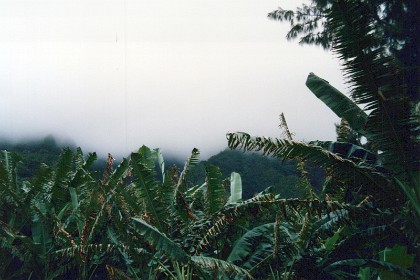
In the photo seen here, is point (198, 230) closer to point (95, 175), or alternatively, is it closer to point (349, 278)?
point (349, 278)

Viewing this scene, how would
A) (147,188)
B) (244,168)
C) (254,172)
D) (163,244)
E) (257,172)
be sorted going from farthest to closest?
1. (244,168)
2. (254,172)
3. (257,172)
4. (147,188)
5. (163,244)

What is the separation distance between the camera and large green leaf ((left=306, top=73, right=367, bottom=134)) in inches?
255

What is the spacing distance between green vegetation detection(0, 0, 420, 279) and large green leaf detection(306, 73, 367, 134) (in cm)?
1

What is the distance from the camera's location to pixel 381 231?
6.80 m

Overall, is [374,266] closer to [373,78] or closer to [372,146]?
[372,146]

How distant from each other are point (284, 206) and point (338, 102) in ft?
5.28

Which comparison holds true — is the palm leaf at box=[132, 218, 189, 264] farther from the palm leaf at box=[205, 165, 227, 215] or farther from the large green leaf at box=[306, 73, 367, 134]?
the large green leaf at box=[306, 73, 367, 134]

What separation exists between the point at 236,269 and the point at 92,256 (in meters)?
4.57

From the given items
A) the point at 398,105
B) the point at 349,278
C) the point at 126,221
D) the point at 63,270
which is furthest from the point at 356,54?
the point at 63,270

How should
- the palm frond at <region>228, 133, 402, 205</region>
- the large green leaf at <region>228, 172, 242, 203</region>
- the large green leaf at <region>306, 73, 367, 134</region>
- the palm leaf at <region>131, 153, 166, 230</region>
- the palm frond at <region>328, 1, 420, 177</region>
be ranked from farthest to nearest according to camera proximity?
the large green leaf at <region>228, 172, 242, 203</region> → the palm leaf at <region>131, 153, 166, 230</region> → the large green leaf at <region>306, 73, 367, 134</region> → the palm frond at <region>228, 133, 402, 205</region> → the palm frond at <region>328, 1, 420, 177</region>

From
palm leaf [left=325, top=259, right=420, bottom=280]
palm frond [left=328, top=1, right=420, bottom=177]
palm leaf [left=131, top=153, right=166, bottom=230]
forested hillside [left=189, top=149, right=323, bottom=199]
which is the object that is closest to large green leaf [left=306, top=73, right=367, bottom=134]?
palm frond [left=328, top=1, right=420, bottom=177]

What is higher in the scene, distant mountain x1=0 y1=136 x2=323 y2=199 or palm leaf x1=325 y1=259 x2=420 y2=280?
palm leaf x1=325 y1=259 x2=420 y2=280

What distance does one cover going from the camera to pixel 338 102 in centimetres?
663

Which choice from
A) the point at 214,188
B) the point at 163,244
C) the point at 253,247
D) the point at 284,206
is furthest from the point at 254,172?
the point at 284,206
